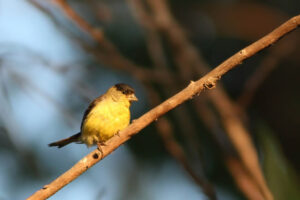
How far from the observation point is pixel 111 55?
300 cm

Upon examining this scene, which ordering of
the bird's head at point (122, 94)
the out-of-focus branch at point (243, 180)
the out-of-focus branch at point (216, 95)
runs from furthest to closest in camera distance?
the bird's head at point (122, 94) → the out-of-focus branch at point (216, 95) → the out-of-focus branch at point (243, 180)

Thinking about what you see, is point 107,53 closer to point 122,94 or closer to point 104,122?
point 104,122

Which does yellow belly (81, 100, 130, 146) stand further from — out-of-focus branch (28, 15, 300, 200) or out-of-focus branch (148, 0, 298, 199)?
out-of-focus branch (28, 15, 300, 200)

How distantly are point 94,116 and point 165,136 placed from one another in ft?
6.04

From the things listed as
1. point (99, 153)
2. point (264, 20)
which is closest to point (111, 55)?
point (99, 153)

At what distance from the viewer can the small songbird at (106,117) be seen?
396cm

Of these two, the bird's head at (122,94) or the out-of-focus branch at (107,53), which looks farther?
the bird's head at (122,94)

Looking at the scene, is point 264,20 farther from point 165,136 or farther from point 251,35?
point 165,136

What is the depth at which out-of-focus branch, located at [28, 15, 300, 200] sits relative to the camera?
1563 mm

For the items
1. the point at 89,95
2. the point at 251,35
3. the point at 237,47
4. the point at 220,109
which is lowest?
the point at 220,109

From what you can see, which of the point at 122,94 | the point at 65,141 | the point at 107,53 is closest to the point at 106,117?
the point at 122,94

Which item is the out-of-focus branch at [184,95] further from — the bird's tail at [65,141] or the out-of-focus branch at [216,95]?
the bird's tail at [65,141]

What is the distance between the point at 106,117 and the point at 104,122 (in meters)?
0.06

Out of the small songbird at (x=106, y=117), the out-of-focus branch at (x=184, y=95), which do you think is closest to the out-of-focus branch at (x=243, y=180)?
the out-of-focus branch at (x=184, y=95)
